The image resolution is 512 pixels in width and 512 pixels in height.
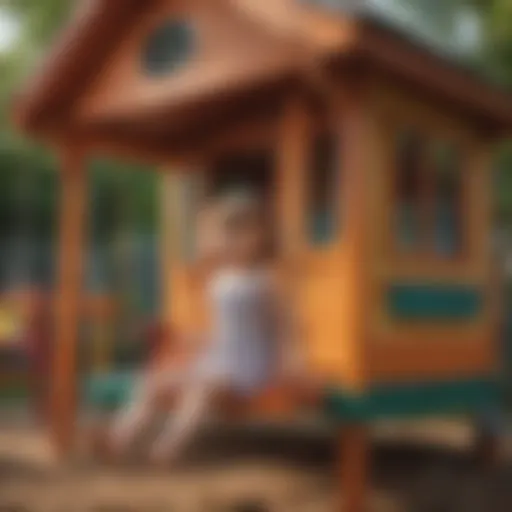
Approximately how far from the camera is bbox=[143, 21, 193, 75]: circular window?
4102 millimetres

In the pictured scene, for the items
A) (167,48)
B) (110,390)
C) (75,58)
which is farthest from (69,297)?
(167,48)

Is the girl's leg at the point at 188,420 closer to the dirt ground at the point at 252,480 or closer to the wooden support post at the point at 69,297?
the dirt ground at the point at 252,480

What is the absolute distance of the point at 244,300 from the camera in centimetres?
356

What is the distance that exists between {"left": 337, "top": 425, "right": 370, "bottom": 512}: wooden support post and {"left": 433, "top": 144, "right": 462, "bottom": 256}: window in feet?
3.66

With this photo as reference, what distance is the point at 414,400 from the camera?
3.62 meters

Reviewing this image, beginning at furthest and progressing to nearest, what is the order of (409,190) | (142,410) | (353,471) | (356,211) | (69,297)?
(69,297) < (409,190) < (142,410) < (356,211) < (353,471)

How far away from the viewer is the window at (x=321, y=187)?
382 cm

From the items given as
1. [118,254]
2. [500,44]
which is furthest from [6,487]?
[118,254]

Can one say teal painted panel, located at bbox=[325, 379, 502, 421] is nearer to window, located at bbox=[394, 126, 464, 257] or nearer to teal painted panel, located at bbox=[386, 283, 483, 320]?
teal painted panel, located at bbox=[386, 283, 483, 320]

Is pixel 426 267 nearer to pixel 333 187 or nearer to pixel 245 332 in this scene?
pixel 333 187

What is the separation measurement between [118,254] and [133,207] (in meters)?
2.26

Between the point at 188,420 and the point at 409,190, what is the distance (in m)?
1.35

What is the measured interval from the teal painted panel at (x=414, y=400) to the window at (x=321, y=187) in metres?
0.67

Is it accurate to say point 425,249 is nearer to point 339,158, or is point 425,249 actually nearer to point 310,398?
point 339,158
